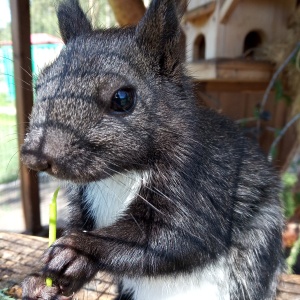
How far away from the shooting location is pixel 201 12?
238 cm

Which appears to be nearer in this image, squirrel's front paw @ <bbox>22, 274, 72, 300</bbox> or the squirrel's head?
the squirrel's head

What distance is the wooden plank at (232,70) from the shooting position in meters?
2.15

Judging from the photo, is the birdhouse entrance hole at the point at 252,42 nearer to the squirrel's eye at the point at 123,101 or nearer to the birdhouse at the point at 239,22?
the birdhouse at the point at 239,22

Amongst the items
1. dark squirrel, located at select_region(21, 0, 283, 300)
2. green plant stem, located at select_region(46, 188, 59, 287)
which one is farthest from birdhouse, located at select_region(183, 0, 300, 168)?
green plant stem, located at select_region(46, 188, 59, 287)

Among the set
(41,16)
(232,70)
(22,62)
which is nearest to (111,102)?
(22,62)

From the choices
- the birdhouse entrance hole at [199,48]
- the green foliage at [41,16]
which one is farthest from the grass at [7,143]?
the birdhouse entrance hole at [199,48]

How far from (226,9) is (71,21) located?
113cm

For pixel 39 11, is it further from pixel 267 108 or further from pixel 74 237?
pixel 74 237

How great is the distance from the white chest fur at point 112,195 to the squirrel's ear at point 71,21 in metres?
0.48

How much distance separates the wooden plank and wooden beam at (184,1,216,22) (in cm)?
31

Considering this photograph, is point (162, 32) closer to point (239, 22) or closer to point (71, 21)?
point (71, 21)

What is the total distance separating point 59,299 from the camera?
1.01 m

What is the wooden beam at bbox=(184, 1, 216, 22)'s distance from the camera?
2.27 metres

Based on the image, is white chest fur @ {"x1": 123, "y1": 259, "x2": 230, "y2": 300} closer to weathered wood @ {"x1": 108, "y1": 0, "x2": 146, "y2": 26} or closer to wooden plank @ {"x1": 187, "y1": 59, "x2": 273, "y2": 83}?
wooden plank @ {"x1": 187, "y1": 59, "x2": 273, "y2": 83}
